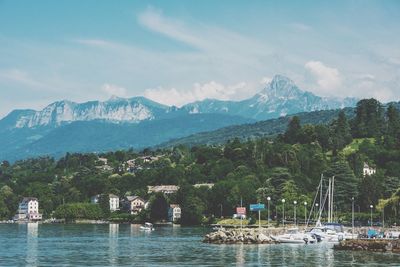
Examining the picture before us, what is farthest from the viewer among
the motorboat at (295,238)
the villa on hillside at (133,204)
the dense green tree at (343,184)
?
the villa on hillside at (133,204)

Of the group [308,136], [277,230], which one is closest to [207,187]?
[308,136]

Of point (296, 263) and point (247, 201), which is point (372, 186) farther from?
point (296, 263)

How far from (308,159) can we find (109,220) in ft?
180

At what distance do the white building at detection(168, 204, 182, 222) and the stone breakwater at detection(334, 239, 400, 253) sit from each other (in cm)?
8590

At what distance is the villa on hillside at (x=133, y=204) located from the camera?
190 meters

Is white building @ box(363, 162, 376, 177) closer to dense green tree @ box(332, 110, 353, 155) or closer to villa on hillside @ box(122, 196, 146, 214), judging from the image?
dense green tree @ box(332, 110, 353, 155)

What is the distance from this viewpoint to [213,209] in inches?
6344

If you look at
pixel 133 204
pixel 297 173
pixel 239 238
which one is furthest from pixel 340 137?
pixel 239 238

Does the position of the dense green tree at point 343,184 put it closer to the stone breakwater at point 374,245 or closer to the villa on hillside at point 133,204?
the villa on hillside at point 133,204

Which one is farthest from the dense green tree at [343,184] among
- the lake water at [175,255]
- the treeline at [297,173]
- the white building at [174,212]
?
the lake water at [175,255]

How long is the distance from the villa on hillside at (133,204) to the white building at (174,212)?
57.4 ft

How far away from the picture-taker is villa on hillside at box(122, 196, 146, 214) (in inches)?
7462

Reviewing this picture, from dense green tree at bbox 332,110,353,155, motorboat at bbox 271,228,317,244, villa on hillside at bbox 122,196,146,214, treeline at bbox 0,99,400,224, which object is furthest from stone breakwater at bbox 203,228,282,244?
villa on hillside at bbox 122,196,146,214

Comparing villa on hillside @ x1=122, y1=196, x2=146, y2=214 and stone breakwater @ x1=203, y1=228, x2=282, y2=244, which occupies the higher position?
villa on hillside @ x1=122, y1=196, x2=146, y2=214
